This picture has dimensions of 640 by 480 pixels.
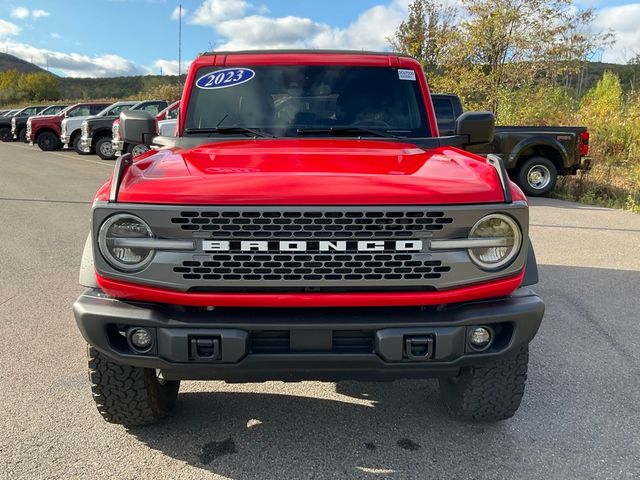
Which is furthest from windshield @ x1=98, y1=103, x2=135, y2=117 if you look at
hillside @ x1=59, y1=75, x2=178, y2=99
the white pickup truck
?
hillside @ x1=59, y1=75, x2=178, y2=99

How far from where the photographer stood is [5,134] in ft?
96.2

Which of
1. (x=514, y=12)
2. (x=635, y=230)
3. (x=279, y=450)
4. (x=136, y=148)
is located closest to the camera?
(x=279, y=450)

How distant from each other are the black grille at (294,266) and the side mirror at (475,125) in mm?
1637

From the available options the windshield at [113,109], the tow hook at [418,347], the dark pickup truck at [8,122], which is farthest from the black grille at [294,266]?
the dark pickup truck at [8,122]

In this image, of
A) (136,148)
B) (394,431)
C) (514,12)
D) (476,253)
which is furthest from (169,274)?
(514,12)

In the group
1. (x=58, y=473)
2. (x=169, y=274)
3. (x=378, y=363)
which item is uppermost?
(x=169, y=274)

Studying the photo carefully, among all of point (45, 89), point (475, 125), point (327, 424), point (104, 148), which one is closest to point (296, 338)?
point (327, 424)

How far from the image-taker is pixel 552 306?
4.73 m

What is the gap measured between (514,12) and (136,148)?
1214 centimetres

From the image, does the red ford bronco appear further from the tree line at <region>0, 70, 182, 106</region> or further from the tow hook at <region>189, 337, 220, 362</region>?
the tree line at <region>0, 70, 182, 106</region>

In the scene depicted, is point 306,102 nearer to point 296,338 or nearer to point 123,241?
point 123,241

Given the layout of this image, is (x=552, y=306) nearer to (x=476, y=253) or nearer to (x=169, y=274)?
(x=476, y=253)

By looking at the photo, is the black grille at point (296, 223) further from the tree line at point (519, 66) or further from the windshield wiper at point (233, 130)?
the tree line at point (519, 66)

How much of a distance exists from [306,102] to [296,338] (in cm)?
180
